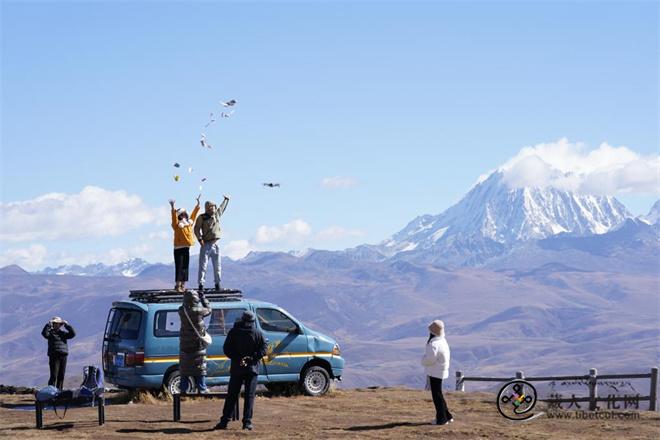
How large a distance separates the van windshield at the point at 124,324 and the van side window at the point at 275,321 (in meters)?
2.75

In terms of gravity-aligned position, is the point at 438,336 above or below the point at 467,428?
above

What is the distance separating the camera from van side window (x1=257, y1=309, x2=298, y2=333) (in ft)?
75.0

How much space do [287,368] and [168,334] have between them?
2934mm

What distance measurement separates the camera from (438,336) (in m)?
18.7

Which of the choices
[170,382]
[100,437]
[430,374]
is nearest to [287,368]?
[170,382]

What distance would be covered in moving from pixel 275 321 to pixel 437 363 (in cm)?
549

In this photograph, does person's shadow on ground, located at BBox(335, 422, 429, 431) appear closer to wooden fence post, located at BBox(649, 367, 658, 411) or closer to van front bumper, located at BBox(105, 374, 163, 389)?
van front bumper, located at BBox(105, 374, 163, 389)

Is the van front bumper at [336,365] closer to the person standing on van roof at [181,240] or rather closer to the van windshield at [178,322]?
the van windshield at [178,322]

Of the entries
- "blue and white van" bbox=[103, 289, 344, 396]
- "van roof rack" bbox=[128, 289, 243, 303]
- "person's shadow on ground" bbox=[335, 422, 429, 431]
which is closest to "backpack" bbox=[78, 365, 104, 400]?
"blue and white van" bbox=[103, 289, 344, 396]

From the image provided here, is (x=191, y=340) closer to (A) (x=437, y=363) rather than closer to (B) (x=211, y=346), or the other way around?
(B) (x=211, y=346)

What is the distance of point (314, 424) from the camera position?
1888 cm

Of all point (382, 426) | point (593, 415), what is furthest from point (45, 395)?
point (593, 415)

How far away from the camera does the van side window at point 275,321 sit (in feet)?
75.0

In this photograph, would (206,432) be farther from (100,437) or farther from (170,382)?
(170,382)
